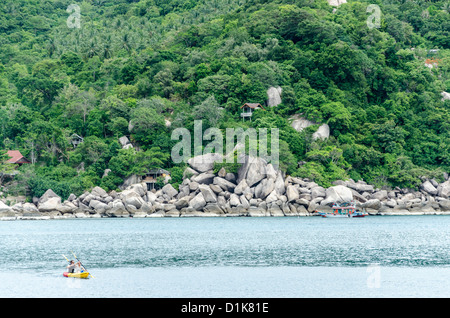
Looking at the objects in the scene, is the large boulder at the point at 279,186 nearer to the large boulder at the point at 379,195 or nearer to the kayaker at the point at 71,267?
the large boulder at the point at 379,195

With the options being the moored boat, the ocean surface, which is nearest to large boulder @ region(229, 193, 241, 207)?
the ocean surface

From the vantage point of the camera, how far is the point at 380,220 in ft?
201

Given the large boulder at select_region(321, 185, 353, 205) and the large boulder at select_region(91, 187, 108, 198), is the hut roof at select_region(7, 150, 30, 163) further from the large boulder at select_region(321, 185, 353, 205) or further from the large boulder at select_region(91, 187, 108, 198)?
the large boulder at select_region(321, 185, 353, 205)

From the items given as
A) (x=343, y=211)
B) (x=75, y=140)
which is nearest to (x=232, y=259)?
(x=343, y=211)

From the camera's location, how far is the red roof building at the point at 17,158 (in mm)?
71950

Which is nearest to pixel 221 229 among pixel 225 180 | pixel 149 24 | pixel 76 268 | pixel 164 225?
pixel 164 225

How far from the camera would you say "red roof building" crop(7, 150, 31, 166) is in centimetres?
7195

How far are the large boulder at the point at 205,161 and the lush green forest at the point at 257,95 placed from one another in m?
2.31

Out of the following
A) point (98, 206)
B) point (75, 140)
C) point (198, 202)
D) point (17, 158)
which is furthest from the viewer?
point (75, 140)

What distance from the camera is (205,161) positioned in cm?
6506

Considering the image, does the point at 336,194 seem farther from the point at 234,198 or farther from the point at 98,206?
the point at 98,206

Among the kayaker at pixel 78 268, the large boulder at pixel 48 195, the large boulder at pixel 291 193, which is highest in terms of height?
the kayaker at pixel 78 268

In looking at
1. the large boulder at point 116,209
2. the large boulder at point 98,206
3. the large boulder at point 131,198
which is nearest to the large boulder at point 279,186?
the large boulder at point 131,198

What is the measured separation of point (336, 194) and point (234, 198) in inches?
373
